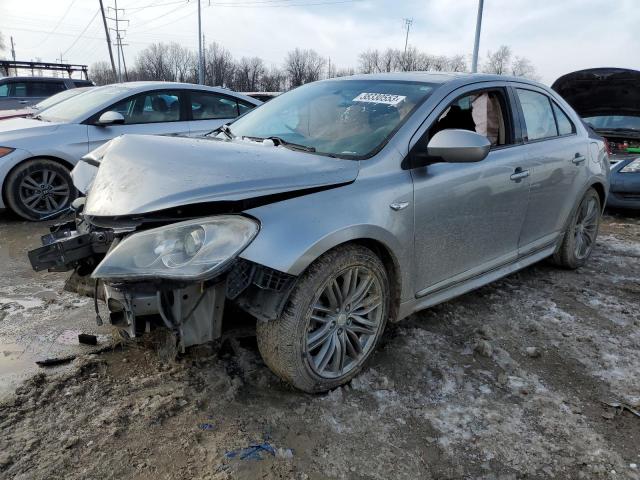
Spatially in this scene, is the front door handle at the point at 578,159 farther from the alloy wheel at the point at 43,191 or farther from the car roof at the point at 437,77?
the alloy wheel at the point at 43,191

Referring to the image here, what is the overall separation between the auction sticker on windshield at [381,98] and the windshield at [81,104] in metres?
4.05

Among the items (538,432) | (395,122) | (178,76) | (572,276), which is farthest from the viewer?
(178,76)

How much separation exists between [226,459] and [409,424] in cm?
88

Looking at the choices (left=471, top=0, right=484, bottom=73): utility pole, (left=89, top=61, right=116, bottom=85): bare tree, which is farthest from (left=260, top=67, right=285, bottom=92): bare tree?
(left=471, top=0, right=484, bottom=73): utility pole

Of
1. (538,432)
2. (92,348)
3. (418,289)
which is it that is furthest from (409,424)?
(92,348)

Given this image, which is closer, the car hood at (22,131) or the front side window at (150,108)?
the car hood at (22,131)

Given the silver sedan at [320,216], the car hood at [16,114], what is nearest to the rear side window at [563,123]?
the silver sedan at [320,216]

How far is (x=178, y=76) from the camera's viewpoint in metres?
83.3

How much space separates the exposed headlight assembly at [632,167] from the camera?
689 cm

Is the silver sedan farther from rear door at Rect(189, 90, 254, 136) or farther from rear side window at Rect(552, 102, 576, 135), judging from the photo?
rear door at Rect(189, 90, 254, 136)

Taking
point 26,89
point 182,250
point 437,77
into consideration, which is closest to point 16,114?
point 26,89

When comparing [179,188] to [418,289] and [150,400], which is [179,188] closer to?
[150,400]

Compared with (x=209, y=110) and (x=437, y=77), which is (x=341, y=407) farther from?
(x=209, y=110)

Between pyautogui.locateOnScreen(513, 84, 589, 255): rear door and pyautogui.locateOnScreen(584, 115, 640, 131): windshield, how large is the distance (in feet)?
12.9
